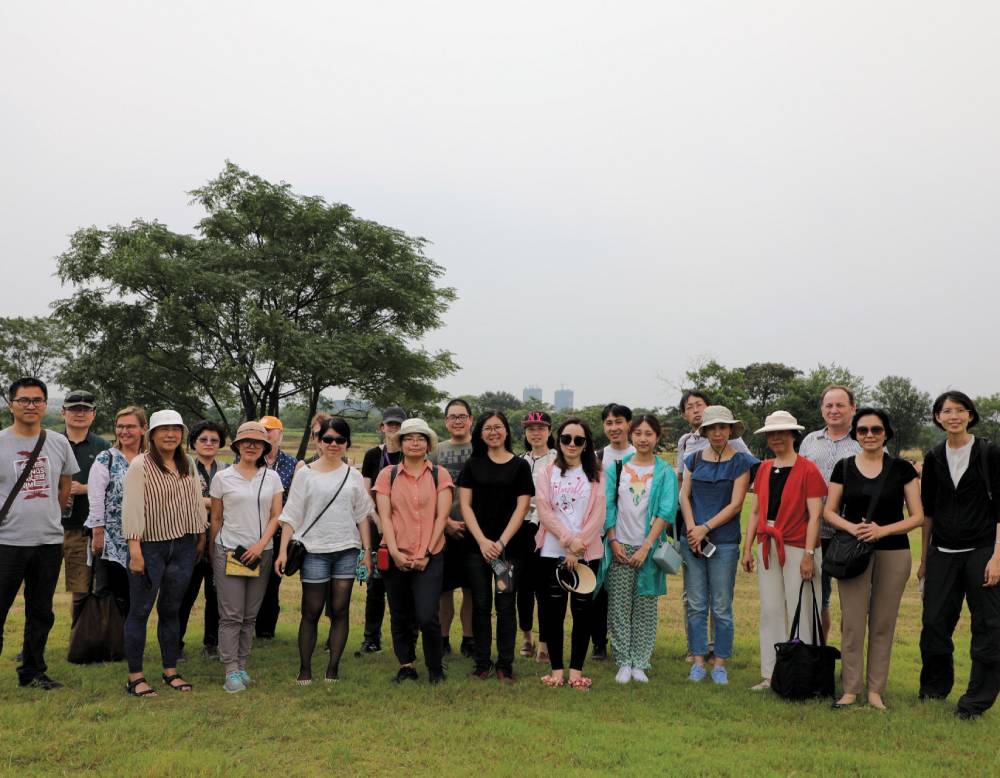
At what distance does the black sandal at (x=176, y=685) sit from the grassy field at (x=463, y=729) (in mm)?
117

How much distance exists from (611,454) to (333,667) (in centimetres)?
294

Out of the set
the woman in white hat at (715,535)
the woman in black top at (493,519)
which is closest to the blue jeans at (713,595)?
the woman in white hat at (715,535)

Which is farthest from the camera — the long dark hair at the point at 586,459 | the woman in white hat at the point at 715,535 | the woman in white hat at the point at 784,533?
the woman in white hat at the point at 715,535

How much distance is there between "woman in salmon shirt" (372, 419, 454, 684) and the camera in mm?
5770

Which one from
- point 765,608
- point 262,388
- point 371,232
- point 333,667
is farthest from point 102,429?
point 765,608

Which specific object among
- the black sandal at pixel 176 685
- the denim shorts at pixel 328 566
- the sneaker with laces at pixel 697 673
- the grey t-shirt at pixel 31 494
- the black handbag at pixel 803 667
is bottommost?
the sneaker with laces at pixel 697 673

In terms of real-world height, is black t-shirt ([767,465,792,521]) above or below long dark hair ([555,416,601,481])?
below

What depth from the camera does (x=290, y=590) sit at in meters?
10.4

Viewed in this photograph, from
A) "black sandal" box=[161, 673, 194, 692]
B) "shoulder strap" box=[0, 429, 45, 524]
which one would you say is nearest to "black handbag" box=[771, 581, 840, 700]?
"black sandal" box=[161, 673, 194, 692]

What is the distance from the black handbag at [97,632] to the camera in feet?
20.2

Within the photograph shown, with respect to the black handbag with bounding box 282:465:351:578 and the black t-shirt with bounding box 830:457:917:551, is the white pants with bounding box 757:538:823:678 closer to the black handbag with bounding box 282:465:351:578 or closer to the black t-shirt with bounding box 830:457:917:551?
the black t-shirt with bounding box 830:457:917:551

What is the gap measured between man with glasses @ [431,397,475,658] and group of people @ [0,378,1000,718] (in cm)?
4

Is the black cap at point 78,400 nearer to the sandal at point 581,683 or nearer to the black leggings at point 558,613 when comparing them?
the black leggings at point 558,613

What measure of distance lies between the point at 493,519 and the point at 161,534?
2462 millimetres
